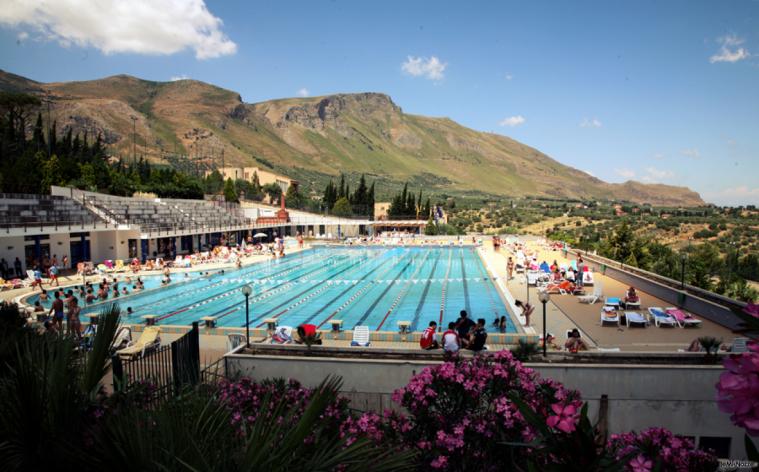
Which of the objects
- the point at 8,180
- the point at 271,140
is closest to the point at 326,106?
the point at 271,140

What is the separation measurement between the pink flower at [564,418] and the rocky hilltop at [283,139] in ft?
305

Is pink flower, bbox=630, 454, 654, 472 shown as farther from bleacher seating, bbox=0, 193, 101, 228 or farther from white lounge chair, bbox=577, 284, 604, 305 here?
bleacher seating, bbox=0, 193, 101, 228

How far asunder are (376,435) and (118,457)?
5.62 ft

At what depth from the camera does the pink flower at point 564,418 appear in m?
1.95

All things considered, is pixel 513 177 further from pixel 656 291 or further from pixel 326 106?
pixel 656 291

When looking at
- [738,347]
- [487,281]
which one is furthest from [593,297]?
[487,281]

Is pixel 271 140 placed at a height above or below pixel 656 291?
above

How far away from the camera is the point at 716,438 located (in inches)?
251

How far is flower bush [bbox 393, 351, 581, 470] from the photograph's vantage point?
11.5 feet

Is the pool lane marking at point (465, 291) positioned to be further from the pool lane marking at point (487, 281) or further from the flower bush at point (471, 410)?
the flower bush at point (471, 410)

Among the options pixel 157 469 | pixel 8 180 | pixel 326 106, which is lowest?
pixel 157 469

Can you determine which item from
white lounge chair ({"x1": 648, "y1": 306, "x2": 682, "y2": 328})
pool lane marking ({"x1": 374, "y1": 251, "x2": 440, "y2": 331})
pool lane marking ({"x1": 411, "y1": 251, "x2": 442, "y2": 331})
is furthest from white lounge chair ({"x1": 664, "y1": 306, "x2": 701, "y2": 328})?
pool lane marking ({"x1": 374, "y1": 251, "x2": 440, "y2": 331})

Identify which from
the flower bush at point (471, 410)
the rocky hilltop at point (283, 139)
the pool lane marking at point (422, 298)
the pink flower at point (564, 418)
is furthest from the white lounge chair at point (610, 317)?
the rocky hilltop at point (283, 139)

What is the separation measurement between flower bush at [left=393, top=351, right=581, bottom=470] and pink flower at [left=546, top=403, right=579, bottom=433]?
1323 millimetres
